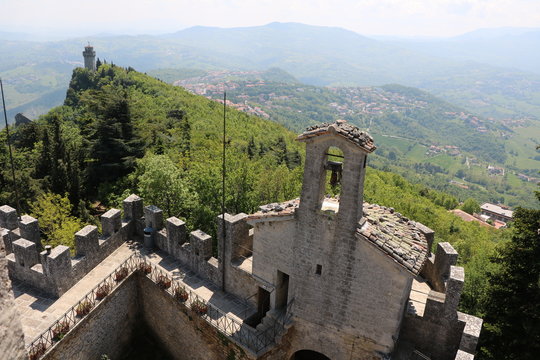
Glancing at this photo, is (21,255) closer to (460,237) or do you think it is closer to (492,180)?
(460,237)

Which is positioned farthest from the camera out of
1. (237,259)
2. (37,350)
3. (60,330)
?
(237,259)

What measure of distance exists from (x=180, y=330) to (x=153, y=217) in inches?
208

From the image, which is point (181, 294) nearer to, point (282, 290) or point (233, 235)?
point (233, 235)

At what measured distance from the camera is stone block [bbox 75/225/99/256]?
15.7 meters

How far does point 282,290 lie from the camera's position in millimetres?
14352

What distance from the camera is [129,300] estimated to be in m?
16.2

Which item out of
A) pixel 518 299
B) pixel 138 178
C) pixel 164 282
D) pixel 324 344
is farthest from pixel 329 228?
pixel 138 178

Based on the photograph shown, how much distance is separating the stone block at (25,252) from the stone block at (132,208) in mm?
4608

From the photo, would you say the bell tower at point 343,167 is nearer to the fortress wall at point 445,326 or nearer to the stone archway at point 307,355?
the fortress wall at point 445,326

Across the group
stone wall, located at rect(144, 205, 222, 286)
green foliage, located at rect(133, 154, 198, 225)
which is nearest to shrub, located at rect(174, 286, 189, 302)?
stone wall, located at rect(144, 205, 222, 286)

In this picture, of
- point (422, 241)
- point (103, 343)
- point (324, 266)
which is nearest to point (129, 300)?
point (103, 343)

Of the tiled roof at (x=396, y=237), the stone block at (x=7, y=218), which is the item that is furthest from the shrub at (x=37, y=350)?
the tiled roof at (x=396, y=237)

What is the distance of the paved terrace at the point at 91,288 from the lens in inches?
534

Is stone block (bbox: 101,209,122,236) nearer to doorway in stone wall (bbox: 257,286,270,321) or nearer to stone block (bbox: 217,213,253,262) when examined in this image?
stone block (bbox: 217,213,253,262)
